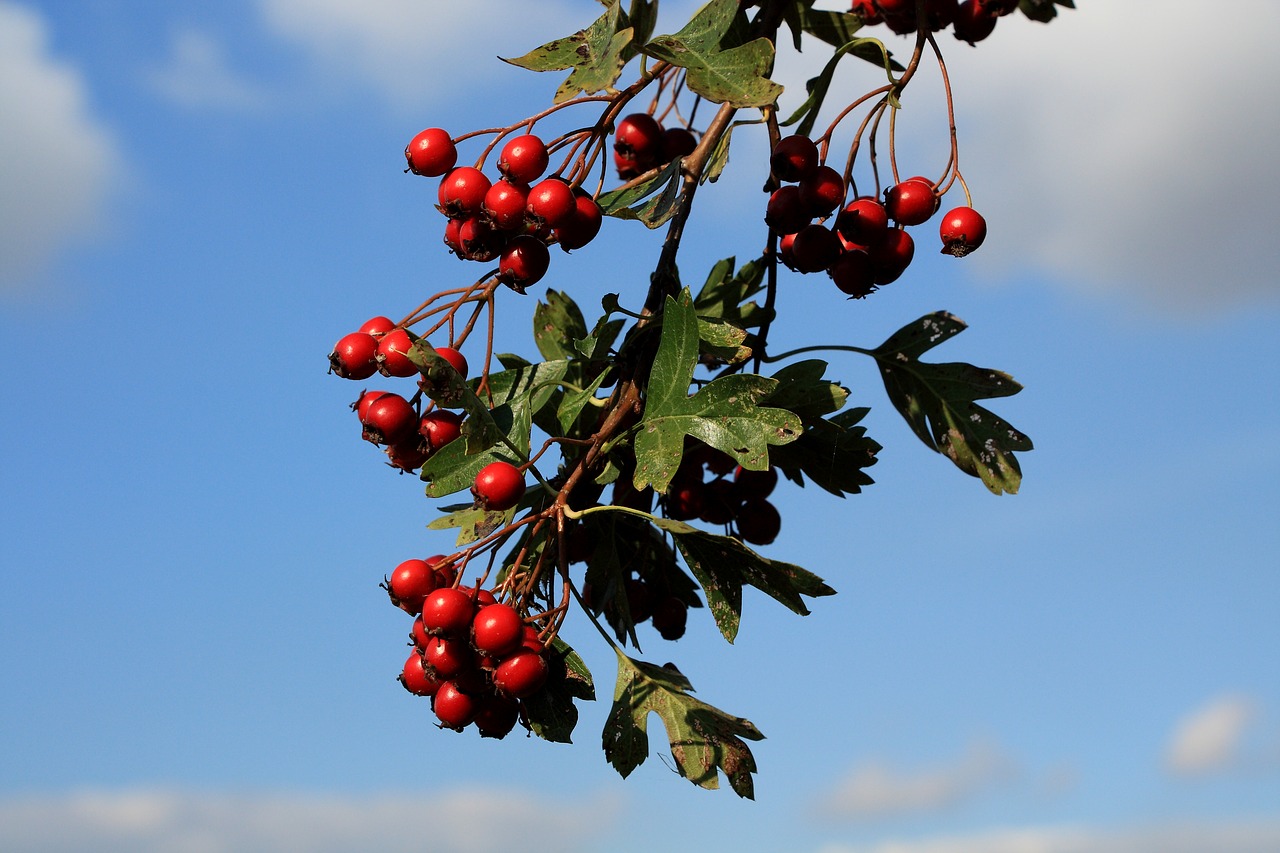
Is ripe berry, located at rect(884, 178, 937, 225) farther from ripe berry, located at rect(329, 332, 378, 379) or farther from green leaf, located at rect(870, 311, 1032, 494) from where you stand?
ripe berry, located at rect(329, 332, 378, 379)

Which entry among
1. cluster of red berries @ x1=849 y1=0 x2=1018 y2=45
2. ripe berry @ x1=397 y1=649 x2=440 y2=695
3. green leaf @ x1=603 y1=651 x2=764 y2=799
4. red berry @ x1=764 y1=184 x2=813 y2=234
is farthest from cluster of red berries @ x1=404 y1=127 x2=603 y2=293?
cluster of red berries @ x1=849 y1=0 x2=1018 y2=45

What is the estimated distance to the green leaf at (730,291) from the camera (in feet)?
6.71

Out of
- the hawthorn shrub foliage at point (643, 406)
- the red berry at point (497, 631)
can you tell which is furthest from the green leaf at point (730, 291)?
the red berry at point (497, 631)

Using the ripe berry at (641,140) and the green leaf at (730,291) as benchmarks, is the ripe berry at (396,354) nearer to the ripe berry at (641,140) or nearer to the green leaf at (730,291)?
the green leaf at (730,291)

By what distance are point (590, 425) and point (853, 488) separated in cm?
42

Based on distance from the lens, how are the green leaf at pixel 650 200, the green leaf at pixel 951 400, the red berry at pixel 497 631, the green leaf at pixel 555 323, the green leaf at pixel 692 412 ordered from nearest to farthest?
the red berry at pixel 497 631 → the green leaf at pixel 692 412 → the green leaf at pixel 650 200 → the green leaf at pixel 951 400 → the green leaf at pixel 555 323

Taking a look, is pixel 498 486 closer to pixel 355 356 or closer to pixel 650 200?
pixel 355 356

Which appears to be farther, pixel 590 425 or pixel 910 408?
pixel 910 408

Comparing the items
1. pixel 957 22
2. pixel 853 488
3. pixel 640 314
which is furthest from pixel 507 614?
pixel 957 22

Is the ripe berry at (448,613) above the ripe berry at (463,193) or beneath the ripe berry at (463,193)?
beneath

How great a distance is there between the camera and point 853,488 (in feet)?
6.40

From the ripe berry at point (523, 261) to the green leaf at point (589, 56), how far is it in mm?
182

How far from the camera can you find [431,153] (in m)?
1.73

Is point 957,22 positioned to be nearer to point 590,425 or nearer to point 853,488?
point 853,488
